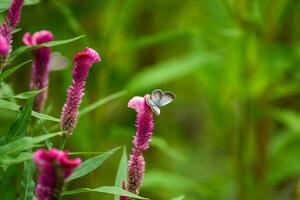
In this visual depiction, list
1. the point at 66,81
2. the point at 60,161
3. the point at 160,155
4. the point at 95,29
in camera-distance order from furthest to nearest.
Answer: the point at 160,155 → the point at 95,29 → the point at 66,81 → the point at 60,161

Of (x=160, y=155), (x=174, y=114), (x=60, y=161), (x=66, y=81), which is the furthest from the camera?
(x=174, y=114)

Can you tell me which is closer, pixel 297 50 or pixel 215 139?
pixel 297 50

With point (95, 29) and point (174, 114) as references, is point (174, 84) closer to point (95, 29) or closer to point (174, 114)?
point (174, 114)

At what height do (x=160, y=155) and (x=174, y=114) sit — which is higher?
(x=174, y=114)

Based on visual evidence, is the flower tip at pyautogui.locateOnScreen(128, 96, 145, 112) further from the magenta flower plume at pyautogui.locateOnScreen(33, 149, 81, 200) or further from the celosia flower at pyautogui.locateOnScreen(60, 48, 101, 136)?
the magenta flower plume at pyautogui.locateOnScreen(33, 149, 81, 200)

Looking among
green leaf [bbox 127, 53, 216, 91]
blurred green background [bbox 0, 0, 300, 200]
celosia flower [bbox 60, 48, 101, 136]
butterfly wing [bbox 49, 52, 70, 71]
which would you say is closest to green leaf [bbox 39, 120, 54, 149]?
celosia flower [bbox 60, 48, 101, 136]

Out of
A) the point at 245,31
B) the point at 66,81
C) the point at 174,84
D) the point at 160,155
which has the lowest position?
the point at 66,81

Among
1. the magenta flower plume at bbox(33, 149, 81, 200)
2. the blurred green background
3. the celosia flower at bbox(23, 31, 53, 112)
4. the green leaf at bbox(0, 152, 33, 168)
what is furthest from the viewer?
the blurred green background

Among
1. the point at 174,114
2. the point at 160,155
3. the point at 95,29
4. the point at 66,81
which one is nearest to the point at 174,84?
the point at 174,114
